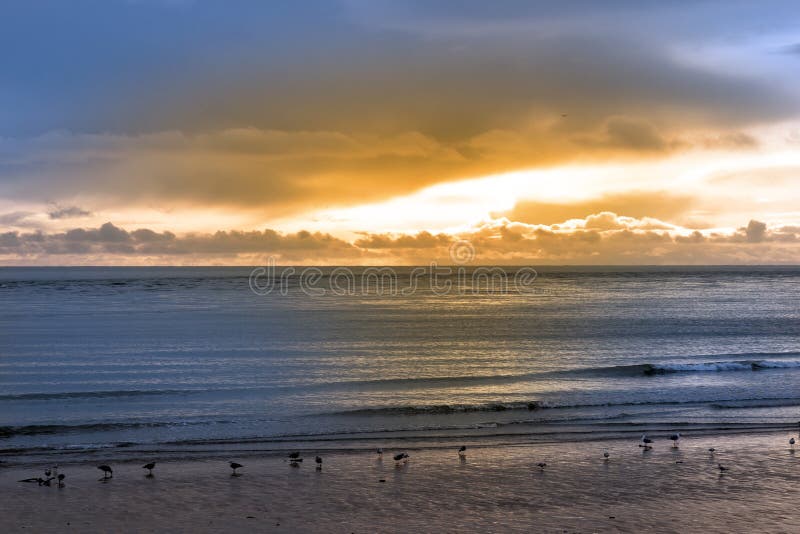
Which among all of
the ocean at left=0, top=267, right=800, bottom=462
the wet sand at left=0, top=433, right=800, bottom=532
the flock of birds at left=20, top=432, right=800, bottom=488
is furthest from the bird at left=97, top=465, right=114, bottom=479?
the ocean at left=0, top=267, right=800, bottom=462

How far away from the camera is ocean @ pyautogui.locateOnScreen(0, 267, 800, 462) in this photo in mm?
25828

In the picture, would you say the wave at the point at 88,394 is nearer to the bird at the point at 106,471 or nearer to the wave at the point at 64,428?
the wave at the point at 64,428

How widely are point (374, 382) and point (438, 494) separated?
61.3ft

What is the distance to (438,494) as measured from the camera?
18406 mm

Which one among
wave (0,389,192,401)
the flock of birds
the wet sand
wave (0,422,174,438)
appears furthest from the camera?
wave (0,389,192,401)

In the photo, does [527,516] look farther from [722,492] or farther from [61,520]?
[61,520]

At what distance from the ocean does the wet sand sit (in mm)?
2648

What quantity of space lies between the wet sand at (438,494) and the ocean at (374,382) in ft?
8.69

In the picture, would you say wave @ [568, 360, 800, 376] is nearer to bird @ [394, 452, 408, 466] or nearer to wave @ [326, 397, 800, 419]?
wave @ [326, 397, 800, 419]

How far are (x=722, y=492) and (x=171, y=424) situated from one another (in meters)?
19.7

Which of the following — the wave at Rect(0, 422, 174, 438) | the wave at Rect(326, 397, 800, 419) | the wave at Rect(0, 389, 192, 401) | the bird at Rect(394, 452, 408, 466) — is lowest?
the wave at Rect(0, 422, 174, 438)

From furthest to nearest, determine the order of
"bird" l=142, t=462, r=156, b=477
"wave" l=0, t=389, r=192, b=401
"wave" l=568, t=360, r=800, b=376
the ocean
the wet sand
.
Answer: "wave" l=568, t=360, r=800, b=376 → "wave" l=0, t=389, r=192, b=401 → the ocean → "bird" l=142, t=462, r=156, b=477 → the wet sand

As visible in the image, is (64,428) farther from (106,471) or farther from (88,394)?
(106,471)

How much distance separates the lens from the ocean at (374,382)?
25828mm
